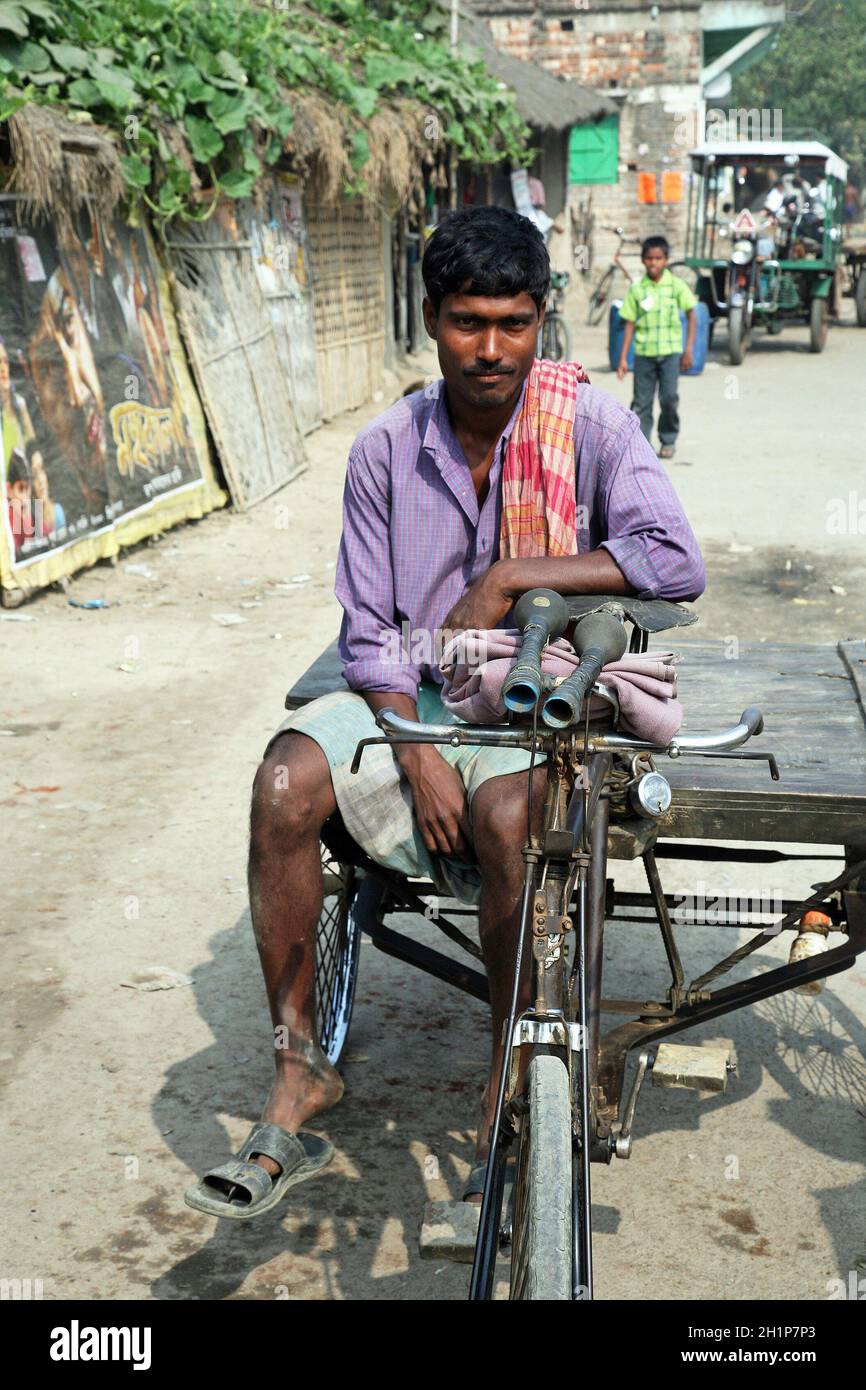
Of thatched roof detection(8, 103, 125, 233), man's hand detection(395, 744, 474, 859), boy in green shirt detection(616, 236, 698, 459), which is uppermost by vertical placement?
thatched roof detection(8, 103, 125, 233)

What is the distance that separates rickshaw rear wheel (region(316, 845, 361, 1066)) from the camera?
3422 millimetres

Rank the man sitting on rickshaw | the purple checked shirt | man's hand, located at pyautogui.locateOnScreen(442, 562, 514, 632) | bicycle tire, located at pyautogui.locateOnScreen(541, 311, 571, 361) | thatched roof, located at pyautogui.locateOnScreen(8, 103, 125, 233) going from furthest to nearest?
bicycle tire, located at pyautogui.locateOnScreen(541, 311, 571, 361) → thatched roof, located at pyautogui.locateOnScreen(8, 103, 125, 233) → the purple checked shirt → man's hand, located at pyautogui.locateOnScreen(442, 562, 514, 632) → the man sitting on rickshaw

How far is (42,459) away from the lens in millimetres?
7820

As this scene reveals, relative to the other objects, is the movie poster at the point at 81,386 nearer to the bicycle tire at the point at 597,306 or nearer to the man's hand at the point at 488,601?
the man's hand at the point at 488,601

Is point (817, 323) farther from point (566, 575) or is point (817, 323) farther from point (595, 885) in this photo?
point (595, 885)

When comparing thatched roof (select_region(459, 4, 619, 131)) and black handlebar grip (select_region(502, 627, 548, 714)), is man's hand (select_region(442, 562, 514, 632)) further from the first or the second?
thatched roof (select_region(459, 4, 619, 131))

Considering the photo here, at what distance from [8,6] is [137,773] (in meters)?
4.46

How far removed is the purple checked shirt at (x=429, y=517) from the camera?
297 centimetres

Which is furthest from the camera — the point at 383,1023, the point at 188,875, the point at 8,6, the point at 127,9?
the point at 127,9

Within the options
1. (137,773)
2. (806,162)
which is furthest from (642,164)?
(137,773)

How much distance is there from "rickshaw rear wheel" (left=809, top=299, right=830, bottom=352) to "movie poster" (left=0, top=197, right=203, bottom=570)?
42.4 feet

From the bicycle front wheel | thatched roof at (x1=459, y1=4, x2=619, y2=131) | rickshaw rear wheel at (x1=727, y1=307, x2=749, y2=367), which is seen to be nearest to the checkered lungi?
the bicycle front wheel

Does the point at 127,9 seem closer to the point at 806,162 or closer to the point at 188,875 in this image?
the point at 188,875
